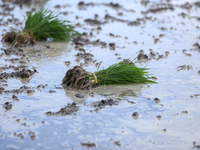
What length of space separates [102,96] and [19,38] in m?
2.94

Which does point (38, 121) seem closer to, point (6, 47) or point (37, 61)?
point (37, 61)

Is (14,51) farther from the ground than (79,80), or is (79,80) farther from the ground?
(14,51)

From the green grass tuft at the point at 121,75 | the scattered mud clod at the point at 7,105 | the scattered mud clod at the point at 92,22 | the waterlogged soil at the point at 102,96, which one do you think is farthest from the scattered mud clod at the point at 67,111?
the scattered mud clod at the point at 92,22

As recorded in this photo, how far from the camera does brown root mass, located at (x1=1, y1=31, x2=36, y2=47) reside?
622 cm

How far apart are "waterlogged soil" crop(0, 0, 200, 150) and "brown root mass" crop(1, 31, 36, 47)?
129 mm

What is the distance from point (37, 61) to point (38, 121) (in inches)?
91.4

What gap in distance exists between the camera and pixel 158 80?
471cm

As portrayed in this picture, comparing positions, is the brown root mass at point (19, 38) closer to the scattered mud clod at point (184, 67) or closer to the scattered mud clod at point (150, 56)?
the scattered mud clod at point (150, 56)

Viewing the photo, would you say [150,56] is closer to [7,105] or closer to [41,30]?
[41,30]

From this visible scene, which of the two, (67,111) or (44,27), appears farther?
(44,27)

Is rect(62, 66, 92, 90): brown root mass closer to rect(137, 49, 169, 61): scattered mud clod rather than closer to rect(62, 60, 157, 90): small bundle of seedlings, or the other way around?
rect(62, 60, 157, 90): small bundle of seedlings

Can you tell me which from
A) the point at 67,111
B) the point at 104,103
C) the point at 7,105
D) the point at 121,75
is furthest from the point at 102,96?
the point at 7,105

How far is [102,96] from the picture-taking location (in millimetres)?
4051

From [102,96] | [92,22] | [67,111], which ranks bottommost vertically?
[67,111]
